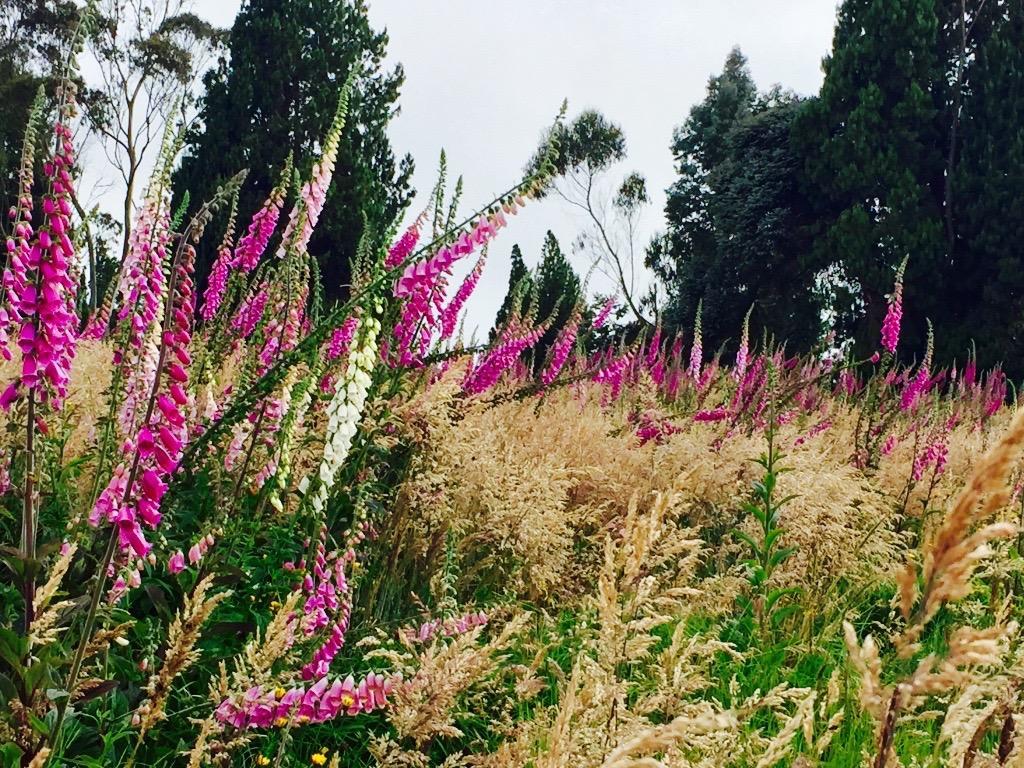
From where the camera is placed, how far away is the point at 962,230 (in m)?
20.0

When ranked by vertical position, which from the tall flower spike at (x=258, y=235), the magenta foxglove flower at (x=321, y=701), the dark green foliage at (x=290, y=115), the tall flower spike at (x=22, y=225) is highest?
the dark green foliage at (x=290, y=115)

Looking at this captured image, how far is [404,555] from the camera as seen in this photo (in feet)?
12.3

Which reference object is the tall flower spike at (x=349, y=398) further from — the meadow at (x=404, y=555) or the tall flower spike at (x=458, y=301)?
the tall flower spike at (x=458, y=301)

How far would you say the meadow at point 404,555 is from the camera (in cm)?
161

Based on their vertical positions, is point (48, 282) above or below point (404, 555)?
above

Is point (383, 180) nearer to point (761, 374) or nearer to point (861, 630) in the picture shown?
point (761, 374)

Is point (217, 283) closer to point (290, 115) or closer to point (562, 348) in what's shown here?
point (562, 348)

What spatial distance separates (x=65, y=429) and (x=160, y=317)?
A: 140 centimetres

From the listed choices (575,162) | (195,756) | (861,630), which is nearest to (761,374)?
(861,630)

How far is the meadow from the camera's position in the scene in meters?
1.61

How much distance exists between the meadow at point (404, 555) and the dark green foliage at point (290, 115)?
16.5 metres

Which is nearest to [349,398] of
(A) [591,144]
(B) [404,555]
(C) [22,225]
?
(C) [22,225]

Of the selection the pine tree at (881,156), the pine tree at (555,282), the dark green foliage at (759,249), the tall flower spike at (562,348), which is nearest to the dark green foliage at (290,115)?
the pine tree at (555,282)

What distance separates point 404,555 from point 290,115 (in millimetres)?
20165
